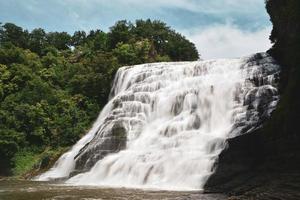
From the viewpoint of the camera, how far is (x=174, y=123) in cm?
2992

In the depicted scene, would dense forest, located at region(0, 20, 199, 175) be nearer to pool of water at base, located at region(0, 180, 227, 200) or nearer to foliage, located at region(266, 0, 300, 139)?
Result: pool of water at base, located at region(0, 180, 227, 200)

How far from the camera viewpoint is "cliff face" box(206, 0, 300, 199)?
17828 millimetres

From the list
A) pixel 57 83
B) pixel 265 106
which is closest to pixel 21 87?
pixel 57 83

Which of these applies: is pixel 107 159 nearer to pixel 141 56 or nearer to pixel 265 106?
pixel 265 106

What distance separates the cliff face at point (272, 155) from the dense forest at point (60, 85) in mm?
17014

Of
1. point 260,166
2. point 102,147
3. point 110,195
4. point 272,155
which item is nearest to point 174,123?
point 102,147

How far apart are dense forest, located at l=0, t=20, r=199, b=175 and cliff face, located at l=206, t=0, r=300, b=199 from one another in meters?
17.0

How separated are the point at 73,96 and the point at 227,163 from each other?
88.8ft

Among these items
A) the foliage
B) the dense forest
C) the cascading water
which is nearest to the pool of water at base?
the cascading water

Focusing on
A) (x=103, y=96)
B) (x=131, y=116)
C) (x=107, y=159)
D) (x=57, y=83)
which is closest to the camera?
(x=107, y=159)

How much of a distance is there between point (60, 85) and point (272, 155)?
3536 cm

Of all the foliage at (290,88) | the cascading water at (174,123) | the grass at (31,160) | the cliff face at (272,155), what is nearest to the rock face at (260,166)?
the cliff face at (272,155)

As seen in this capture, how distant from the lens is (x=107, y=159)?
28.9 m

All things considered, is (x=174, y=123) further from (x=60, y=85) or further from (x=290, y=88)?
(x=60, y=85)
